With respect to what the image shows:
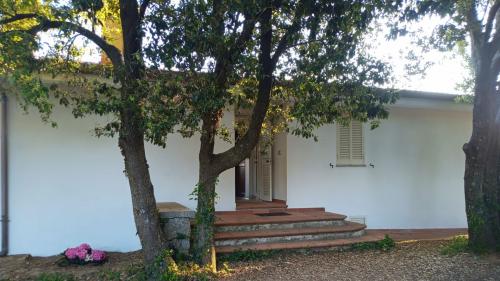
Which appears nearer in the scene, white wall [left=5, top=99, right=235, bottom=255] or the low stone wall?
the low stone wall

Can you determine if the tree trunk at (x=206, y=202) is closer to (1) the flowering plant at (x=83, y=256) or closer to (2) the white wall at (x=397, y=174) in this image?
(1) the flowering plant at (x=83, y=256)

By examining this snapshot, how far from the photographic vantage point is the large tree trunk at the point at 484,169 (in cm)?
658

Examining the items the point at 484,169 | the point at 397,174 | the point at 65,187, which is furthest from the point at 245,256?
the point at 397,174

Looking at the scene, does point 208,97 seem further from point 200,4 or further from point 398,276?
point 398,276

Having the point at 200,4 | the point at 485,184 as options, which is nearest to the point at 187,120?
the point at 200,4

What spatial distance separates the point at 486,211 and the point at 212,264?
438 cm

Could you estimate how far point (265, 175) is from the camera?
9.98 m

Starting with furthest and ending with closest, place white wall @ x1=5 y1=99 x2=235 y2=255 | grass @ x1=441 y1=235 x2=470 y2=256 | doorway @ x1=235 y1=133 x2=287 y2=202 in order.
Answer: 1. doorway @ x1=235 y1=133 x2=287 y2=202
2. white wall @ x1=5 y1=99 x2=235 y2=255
3. grass @ x1=441 y1=235 x2=470 y2=256

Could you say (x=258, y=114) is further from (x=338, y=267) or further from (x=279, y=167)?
(x=279, y=167)

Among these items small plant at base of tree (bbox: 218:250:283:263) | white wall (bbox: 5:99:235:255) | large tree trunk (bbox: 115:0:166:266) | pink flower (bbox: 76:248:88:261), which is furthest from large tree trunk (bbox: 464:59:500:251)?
pink flower (bbox: 76:248:88:261)

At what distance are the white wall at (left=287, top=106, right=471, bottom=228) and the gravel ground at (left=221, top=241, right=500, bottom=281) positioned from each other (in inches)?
112

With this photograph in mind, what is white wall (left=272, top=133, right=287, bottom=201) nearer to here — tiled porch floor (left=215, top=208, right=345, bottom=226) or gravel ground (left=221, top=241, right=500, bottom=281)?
tiled porch floor (left=215, top=208, right=345, bottom=226)

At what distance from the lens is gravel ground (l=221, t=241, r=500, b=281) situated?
5508mm

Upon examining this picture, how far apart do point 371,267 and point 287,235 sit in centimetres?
149
